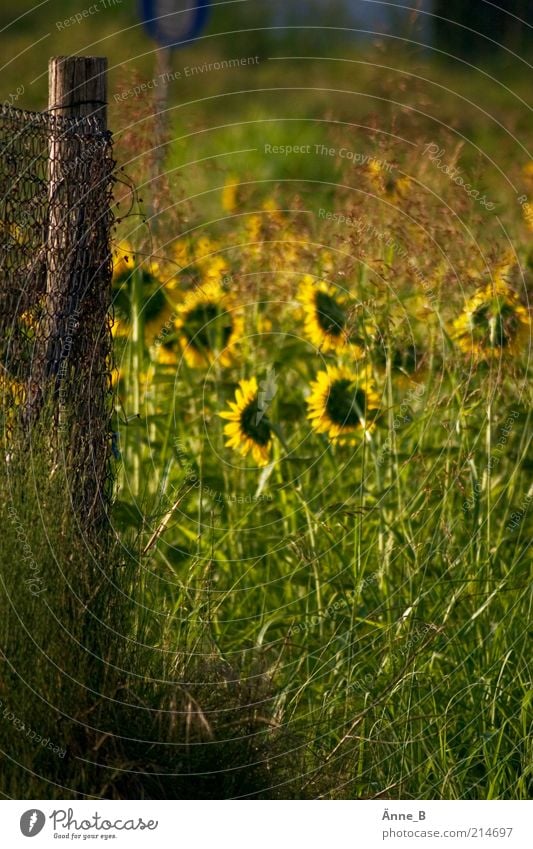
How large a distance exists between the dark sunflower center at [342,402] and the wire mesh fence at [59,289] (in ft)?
2.58

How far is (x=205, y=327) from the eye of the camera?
12.0 feet

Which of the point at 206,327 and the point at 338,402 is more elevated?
the point at 206,327

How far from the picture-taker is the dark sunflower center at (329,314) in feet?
11.1

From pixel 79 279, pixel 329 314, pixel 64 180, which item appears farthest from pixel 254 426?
pixel 64 180

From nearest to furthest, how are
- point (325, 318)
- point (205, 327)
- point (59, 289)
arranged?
point (59, 289), point (325, 318), point (205, 327)

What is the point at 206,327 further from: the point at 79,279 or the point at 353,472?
the point at 79,279

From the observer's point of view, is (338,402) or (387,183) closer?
(338,402)

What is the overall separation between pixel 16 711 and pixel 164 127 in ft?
5.41

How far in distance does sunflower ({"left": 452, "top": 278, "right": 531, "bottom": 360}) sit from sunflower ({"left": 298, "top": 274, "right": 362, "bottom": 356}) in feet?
0.97

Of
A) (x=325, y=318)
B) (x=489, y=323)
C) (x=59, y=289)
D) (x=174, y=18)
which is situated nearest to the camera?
(x=59, y=289)

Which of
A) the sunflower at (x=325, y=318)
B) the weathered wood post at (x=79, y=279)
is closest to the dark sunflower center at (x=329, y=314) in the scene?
the sunflower at (x=325, y=318)

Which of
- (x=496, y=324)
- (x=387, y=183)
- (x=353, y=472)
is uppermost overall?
(x=387, y=183)

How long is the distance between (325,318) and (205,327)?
405mm

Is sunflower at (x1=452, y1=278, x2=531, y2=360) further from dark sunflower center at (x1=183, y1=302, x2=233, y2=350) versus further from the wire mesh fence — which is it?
the wire mesh fence
